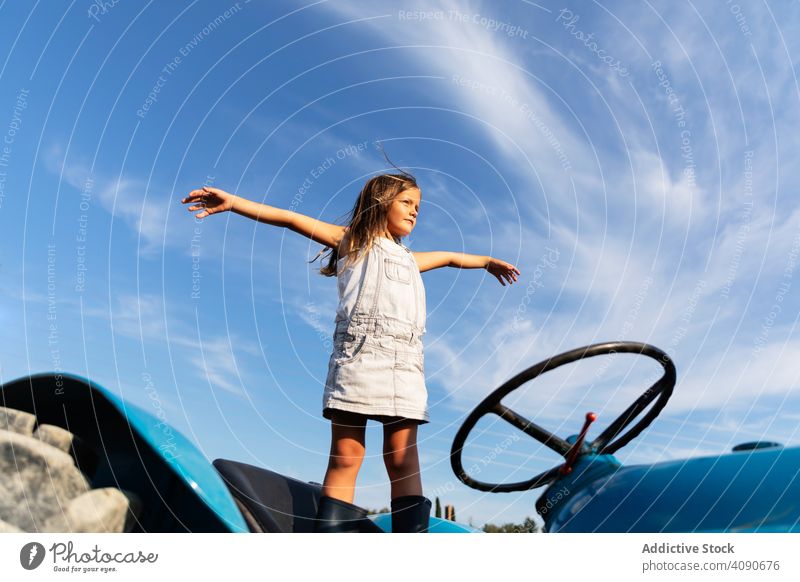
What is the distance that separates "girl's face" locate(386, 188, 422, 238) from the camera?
115 inches

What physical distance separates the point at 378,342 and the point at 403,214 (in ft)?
2.29

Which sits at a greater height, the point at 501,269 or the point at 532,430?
the point at 501,269

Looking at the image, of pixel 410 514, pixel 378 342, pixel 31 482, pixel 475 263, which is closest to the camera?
pixel 31 482

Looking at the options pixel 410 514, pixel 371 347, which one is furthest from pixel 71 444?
pixel 410 514

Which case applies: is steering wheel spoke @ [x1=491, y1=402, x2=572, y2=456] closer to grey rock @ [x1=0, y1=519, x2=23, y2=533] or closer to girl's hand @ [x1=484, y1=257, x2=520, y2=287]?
girl's hand @ [x1=484, y1=257, x2=520, y2=287]

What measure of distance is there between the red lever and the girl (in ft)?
1.87

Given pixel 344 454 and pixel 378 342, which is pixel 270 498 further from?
pixel 378 342

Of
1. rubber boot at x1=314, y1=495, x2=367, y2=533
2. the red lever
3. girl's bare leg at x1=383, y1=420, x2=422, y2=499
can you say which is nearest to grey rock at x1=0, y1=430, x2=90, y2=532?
rubber boot at x1=314, y1=495, x2=367, y2=533

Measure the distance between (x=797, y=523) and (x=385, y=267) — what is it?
1695 mm

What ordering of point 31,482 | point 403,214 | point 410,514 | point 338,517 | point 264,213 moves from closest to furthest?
1. point 31,482
2. point 338,517
3. point 410,514
4. point 264,213
5. point 403,214

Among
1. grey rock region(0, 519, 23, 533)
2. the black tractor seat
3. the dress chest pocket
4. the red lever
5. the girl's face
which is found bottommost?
grey rock region(0, 519, 23, 533)

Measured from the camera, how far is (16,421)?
1.95 metres
